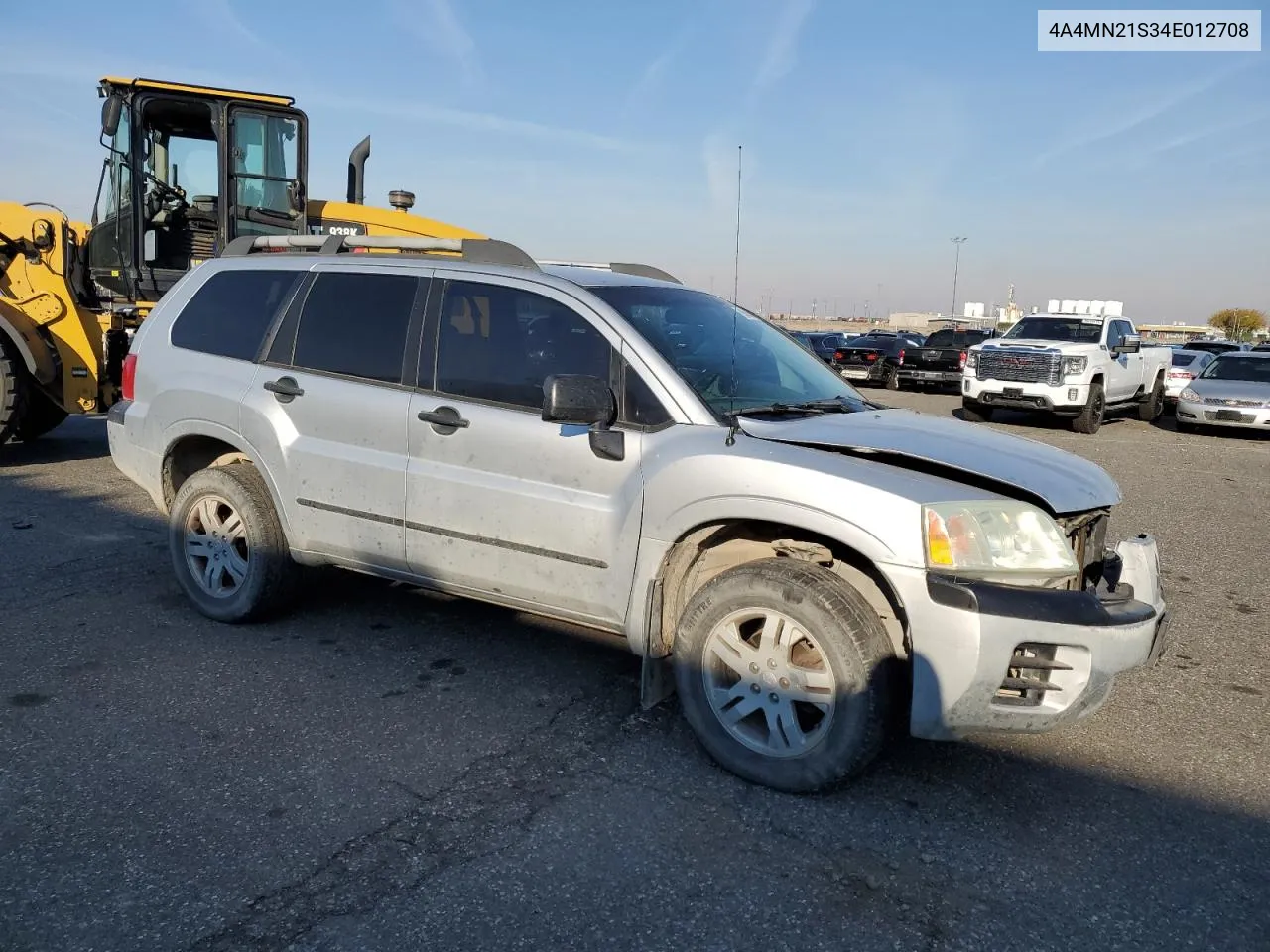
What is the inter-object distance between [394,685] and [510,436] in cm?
122

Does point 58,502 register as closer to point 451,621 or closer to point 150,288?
point 150,288

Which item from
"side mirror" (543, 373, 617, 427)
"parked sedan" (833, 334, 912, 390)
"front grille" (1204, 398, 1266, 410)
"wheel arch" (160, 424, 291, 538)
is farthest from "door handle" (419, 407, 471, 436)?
Answer: "parked sedan" (833, 334, 912, 390)

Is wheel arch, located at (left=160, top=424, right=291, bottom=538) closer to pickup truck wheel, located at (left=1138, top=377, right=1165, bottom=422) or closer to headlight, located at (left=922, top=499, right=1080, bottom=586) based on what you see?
headlight, located at (left=922, top=499, right=1080, bottom=586)

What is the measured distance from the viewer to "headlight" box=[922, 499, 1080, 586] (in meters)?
3.07

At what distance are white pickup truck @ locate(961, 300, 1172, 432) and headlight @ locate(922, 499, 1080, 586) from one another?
1325 cm

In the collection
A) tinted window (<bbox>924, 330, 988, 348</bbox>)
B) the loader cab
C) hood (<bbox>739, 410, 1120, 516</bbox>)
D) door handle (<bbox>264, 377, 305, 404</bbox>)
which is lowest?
hood (<bbox>739, 410, 1120, 516</bbox>)

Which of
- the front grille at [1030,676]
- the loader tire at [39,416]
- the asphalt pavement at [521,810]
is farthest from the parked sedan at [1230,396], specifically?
the loader tire at [39,416]

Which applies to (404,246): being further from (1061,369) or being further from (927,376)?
(927,376)

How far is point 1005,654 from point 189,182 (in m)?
9.13

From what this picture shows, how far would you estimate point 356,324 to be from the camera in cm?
449

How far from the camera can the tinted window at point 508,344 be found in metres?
3.89

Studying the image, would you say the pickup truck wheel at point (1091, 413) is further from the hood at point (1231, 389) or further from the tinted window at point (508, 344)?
the tinted window at point (508, 344)

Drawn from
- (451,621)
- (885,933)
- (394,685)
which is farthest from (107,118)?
(885,933)

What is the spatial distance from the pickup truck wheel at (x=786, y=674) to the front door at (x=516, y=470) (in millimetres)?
401
